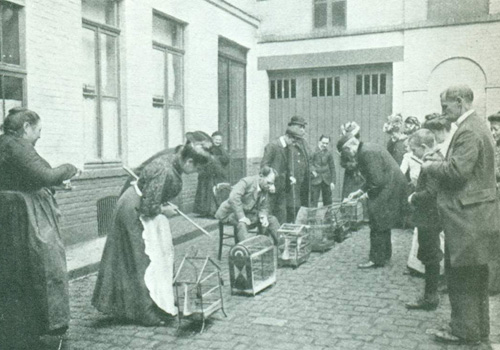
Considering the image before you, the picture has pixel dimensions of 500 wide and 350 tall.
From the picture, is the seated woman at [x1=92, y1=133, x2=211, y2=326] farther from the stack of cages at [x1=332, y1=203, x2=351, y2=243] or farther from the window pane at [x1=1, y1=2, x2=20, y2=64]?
the stack of cages at [x1=332, y1=203, x2=351, y2=243]

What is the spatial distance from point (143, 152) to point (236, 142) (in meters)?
5.06

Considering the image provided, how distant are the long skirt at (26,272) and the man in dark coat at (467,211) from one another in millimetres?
3319

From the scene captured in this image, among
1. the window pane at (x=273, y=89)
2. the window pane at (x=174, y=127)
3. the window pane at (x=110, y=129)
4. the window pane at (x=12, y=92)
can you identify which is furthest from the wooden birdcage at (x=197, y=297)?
the window pane at (x=273, y=89)

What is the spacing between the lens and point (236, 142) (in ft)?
51.0

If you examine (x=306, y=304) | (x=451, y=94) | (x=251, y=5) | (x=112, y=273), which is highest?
(x=251, y=5)

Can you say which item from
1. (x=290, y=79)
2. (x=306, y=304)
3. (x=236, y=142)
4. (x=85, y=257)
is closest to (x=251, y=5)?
(x=290, y=79)

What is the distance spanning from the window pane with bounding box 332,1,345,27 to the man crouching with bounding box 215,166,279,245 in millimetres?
9074

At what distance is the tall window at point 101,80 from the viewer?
9.46 meters

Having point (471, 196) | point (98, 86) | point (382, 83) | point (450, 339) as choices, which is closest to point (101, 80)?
point (98, 86)

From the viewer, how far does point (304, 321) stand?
546 cm

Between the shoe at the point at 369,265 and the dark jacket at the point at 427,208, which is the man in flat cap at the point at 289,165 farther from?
the dark jacket at the point at 427,208

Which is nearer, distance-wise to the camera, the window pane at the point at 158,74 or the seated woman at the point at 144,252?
the seated woman at the point at 144,252

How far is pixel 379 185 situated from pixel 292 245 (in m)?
1.49

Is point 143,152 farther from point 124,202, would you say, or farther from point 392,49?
point 392,49
